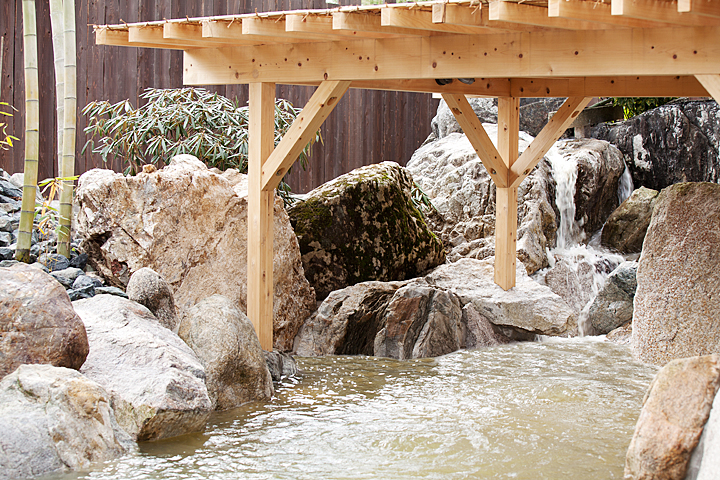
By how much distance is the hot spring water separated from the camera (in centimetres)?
383

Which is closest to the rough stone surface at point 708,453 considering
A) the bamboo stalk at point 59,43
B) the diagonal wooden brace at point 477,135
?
the diagonal wooden brace at point 477,135

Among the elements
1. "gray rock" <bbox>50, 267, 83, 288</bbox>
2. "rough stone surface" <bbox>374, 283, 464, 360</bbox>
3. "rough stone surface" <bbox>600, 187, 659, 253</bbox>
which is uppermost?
"rough stone surface" <bbox>600, 187, 659, 253</bbox>

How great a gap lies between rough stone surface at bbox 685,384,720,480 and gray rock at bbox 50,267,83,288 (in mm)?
4944

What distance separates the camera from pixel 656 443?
3.38m

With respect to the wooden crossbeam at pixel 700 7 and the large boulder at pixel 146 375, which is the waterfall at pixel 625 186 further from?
the large boulder at pixel 146 375

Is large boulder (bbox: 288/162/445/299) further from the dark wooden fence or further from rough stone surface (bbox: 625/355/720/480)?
rough stone surface (bbox: 625/355/720/480)

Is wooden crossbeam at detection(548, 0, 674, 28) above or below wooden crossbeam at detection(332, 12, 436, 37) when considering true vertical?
below

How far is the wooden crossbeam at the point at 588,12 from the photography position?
4023mm

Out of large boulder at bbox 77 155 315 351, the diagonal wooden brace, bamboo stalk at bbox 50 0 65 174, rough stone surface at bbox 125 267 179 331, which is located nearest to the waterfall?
the diagonal wooden brace

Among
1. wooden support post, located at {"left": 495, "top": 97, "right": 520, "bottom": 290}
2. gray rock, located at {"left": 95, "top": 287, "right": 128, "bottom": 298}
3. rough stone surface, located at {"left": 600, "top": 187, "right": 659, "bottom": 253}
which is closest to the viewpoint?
gray rock, located at {"left": 95, "top": 287, "right": 128, "bottom": 298}

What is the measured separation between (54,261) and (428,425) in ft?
12.7

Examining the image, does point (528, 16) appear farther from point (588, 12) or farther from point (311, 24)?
point (311, 24)

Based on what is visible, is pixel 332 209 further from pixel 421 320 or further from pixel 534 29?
pixel 534 29

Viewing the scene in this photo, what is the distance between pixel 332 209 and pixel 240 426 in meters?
3.58
